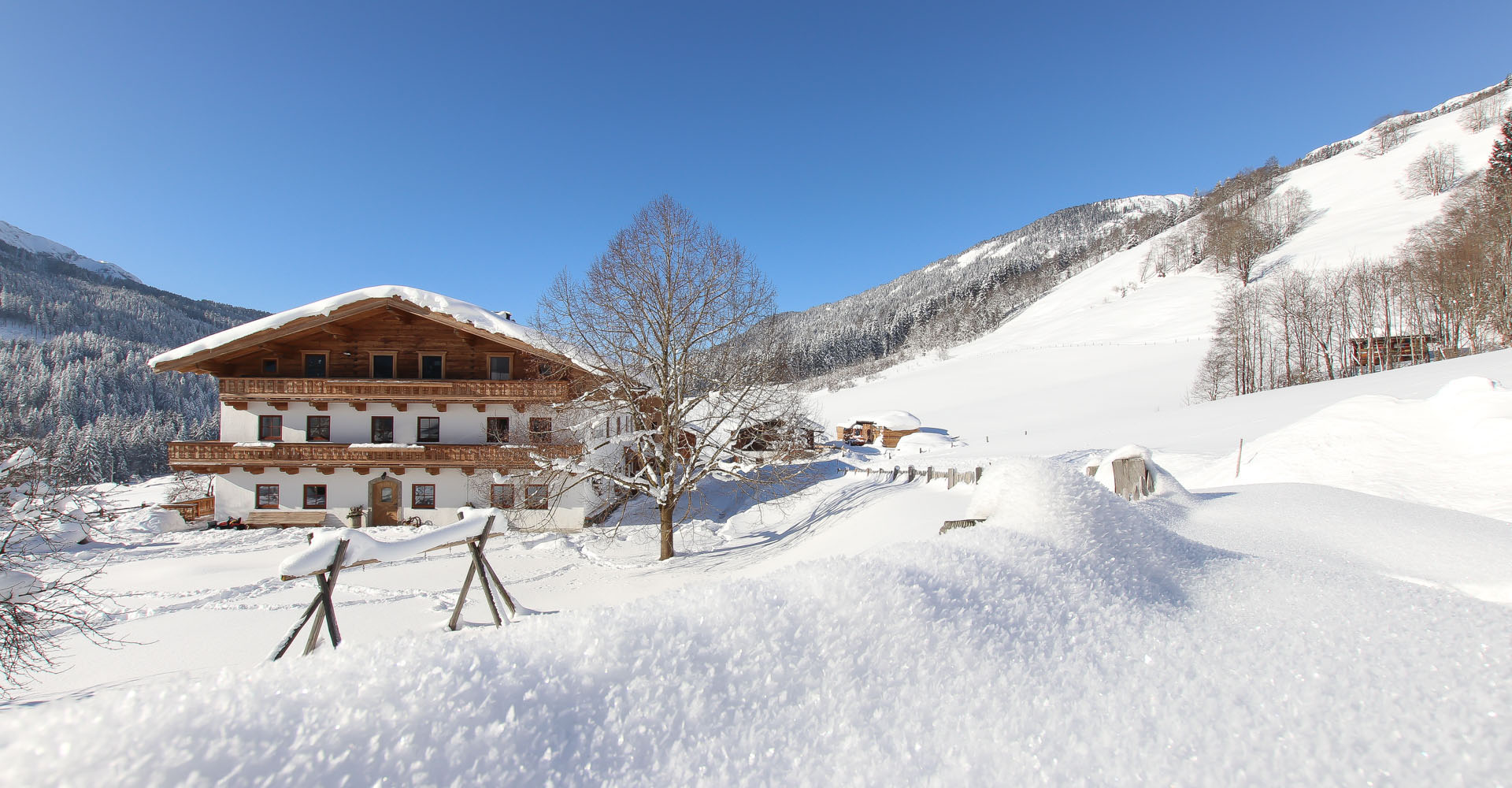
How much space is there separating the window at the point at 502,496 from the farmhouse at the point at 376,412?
0.05 meters

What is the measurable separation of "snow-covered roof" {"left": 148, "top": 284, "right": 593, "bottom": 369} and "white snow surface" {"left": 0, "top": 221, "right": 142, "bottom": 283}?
21872cm

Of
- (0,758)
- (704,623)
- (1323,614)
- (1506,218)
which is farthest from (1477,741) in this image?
(1506,218)

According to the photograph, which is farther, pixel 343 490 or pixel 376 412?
pixel 376 412

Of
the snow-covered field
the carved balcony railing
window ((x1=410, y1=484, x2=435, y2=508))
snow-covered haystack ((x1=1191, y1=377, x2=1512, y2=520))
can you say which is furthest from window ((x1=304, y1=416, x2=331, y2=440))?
snow-covered haystack ((x1=1191, y1=377, x2=1512, y2=520))

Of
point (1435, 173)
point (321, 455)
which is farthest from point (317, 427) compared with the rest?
point (1435, 173)

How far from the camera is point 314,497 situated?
23.3m

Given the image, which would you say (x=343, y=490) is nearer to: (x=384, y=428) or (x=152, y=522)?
(x=384, y=428)

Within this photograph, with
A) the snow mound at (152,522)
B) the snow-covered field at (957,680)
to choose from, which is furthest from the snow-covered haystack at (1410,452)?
the snow mound at (152,522)

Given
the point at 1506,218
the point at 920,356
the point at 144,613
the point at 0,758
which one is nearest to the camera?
the point at 0,758

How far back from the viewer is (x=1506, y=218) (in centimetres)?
3170

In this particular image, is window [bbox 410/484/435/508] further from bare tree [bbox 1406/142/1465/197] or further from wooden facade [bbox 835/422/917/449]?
bare tree [bbox 1406/142/1465/197]

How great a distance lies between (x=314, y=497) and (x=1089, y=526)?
2795 centimetres

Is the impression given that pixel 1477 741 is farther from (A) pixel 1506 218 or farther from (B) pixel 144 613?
(A) pixel 1506 218

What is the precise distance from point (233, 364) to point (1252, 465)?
108ft
